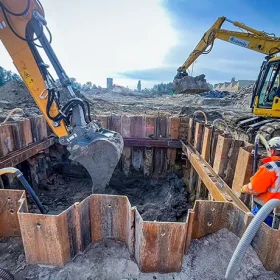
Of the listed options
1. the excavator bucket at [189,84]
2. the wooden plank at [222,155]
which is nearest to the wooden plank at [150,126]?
the wooden plank at [222,155]

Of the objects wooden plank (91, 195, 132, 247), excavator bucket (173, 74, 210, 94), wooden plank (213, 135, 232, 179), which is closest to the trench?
wooden plank (213, 135, 232, 179)

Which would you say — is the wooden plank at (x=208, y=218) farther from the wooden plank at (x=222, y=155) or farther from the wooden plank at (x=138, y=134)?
the wooden plank at (x=138, y=134)

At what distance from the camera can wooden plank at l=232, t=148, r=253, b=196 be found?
9.16 ft

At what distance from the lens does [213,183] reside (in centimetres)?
324

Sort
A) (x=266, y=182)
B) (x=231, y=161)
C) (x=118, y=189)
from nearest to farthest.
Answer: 1. (x=266, y=182)
2. (x=231, y=161)
3. (x=118, y=189)

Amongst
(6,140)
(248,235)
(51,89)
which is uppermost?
(51,89)

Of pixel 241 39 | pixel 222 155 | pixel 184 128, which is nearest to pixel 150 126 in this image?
pixel 184 128

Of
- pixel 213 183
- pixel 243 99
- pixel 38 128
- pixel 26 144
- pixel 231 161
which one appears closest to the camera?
pixel 213 183

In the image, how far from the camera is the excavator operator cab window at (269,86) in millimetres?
7561

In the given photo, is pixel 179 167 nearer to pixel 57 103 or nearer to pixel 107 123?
pixel 107 123

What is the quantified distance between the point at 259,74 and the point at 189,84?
2996 millimetres

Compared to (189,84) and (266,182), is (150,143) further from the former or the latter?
(189,84)

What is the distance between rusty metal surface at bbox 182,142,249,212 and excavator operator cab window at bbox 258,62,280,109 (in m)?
5.17

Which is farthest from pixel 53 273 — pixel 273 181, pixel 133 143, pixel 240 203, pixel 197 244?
pixel 133 143
